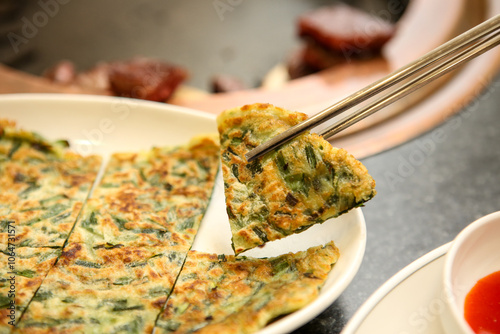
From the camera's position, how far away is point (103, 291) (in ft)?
6.23

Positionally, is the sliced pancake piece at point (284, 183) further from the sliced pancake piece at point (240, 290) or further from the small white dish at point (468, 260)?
the small white dish at point (468, 260)

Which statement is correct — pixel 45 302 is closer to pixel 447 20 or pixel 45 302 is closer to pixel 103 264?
pixel 103 264

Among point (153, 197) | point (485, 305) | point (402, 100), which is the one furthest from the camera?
point (402, 100)

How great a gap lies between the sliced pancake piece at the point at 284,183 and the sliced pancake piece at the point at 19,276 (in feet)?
2.60

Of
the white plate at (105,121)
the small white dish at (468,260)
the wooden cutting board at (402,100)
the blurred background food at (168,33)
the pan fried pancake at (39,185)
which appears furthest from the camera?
the blurred background food at (168,33)

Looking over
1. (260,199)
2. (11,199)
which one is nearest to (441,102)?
(260,199)

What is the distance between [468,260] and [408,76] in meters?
0.74

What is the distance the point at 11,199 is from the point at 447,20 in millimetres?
3256

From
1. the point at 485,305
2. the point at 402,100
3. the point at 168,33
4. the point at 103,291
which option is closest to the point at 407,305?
the point at 485,305

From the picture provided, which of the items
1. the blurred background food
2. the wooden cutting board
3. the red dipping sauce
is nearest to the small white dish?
the red dipping sauce

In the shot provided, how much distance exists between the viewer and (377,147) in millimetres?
2984

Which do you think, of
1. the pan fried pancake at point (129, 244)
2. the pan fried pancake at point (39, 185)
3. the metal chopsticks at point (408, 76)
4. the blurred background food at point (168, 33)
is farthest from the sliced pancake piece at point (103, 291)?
the blurred background food at point (168, 33)

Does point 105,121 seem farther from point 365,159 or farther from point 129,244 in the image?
point 365,159

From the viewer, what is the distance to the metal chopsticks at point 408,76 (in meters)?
1.86
